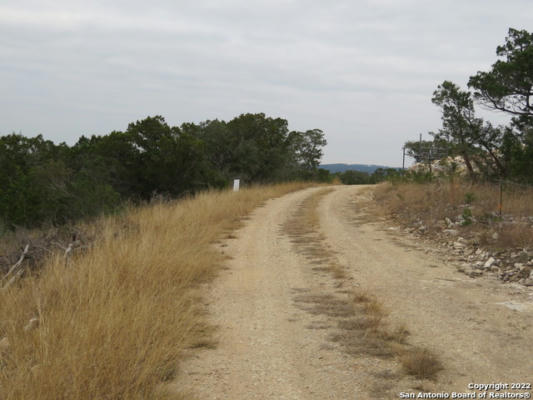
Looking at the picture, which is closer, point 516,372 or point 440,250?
point 516,372

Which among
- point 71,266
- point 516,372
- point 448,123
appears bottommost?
point 516,372

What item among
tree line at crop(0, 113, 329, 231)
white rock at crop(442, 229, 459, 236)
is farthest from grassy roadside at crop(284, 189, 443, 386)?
tree line at crop(0, 113, 329, 231)

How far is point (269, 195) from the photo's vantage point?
23.0 metres

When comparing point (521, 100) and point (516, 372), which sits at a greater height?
point (521, 100)

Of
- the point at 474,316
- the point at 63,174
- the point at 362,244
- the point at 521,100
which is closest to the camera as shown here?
the point at 474,316

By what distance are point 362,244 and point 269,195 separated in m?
12.6

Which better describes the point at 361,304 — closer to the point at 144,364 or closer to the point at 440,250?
the point at 144,364

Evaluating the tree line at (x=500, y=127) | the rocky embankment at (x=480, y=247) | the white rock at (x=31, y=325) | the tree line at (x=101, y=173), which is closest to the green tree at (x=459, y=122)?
the tree line at (x=500, y=127)

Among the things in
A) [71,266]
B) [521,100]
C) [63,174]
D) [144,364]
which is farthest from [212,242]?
[63,174]

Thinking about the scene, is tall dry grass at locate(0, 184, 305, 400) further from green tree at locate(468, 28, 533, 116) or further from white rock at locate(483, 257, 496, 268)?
green tree at locate(468, 28, 533, 116)

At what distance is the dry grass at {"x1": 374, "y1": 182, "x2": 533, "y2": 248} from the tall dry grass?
18.5ft

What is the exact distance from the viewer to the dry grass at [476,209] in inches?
366

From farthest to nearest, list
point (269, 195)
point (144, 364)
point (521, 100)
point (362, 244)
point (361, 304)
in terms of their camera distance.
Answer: point (269, 195)
point (521, 100)
point (362, 244)
point (361, 304)
point (144, 364)

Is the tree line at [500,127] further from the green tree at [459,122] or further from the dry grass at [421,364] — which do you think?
the dry grass at [421,364]
